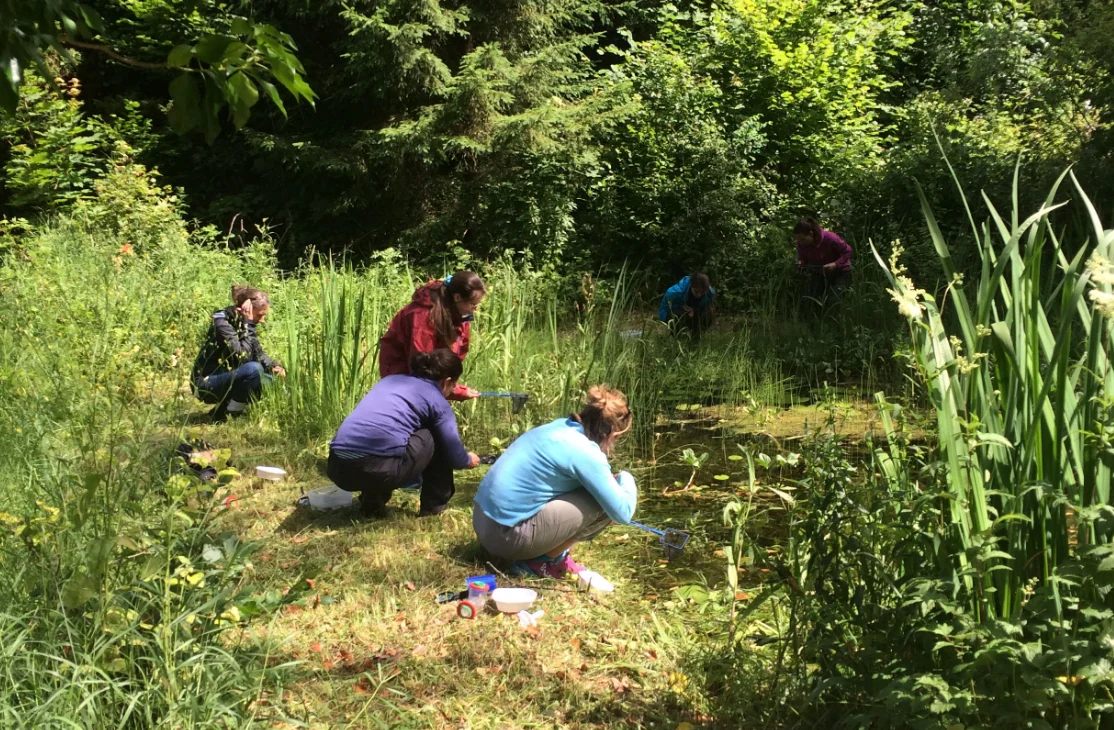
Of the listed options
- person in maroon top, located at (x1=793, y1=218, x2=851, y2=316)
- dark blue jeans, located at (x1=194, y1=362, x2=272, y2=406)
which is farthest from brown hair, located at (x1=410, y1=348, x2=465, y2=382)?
person in maroon top, located at (x1=793, y1=218, x2=851, y2=316)

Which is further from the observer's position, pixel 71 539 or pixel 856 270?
pixel 856 270

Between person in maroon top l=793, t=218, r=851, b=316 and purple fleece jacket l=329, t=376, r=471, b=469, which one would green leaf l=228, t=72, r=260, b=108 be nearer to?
purple fleece jacket l=329, t=376, r=471, b=469

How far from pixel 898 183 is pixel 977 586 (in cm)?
1098

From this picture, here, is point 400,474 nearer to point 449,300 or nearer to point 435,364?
point 435,364

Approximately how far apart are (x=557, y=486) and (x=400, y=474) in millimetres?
1037

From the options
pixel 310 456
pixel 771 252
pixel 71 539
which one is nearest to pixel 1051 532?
pixel 71 539

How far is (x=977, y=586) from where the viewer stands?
7.59 feet

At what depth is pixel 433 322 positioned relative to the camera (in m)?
5.46

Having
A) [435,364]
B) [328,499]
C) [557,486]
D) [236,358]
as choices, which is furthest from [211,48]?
[236,358]

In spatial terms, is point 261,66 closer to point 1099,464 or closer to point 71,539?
point 71,539

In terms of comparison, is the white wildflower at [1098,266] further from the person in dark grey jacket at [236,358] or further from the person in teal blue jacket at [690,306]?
the person in teal blue jacket at [690,306]

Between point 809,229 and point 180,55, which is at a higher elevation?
point 180,55

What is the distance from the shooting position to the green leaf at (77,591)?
2.34 meters

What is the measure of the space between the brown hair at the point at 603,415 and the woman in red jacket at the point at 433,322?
5.11 feet
